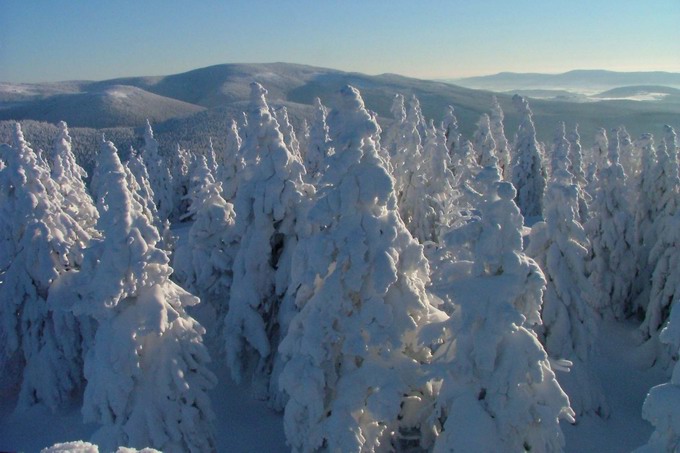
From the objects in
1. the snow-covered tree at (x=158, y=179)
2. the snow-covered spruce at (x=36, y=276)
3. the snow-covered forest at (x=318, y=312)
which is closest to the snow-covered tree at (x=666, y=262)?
the snow-covered forest at (x=318, y=312)

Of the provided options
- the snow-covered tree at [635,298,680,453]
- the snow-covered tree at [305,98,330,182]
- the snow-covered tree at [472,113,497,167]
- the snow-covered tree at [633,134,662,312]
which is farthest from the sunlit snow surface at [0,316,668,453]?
the snow-covered tree at [472,113,497,167]

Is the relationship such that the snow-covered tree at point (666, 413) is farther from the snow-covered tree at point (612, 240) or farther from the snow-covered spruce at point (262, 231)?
the snow-covered tree at point (612, 240)

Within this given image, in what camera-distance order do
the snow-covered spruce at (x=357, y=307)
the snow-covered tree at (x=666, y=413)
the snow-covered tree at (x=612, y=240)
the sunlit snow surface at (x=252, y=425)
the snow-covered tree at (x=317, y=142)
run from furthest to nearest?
1. the snow-covered tree at (x=317, y=142)
2. the snow-covered tree at (x=612, y=240)
3. the sunlit snow surface at (x=252, y=425)
4. the snow-covered spruce at (x=357, y=307)
5. the snow-covered tree at (x=666, y=413)

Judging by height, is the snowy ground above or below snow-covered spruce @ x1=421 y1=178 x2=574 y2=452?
below

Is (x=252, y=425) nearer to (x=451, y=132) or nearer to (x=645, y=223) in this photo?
(x=645, y=223)

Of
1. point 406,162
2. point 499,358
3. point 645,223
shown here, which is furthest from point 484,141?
point 499,358

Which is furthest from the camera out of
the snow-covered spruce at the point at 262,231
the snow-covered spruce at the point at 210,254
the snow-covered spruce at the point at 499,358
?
the snow-covered spruce at the point at 210,254

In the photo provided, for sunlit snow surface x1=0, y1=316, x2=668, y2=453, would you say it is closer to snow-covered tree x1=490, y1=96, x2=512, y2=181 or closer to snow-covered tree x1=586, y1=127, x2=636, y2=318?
snow-covered tree x1=586, y1=127, x2=636, y2=318
